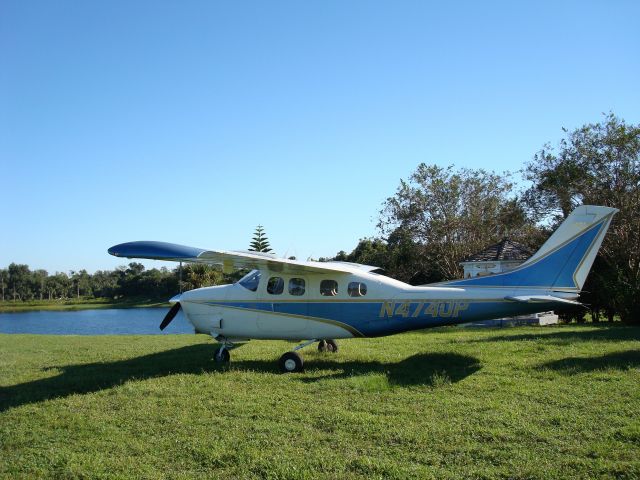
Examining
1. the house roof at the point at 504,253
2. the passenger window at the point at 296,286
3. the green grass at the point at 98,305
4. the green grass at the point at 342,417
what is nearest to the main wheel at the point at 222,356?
the green grass at the point at 342,417

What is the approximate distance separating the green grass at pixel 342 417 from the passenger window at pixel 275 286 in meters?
1.44

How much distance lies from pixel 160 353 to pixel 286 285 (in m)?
→ 4.36

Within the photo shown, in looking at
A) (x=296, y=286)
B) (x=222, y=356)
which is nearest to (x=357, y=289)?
(x=296, y=286)

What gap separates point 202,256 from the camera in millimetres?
8477

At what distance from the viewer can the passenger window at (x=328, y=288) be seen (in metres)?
9.77

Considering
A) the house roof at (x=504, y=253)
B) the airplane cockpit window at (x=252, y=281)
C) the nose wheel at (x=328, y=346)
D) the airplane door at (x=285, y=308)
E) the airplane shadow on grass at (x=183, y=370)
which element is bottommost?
the airplane shadow on grass at (x=183, y=370)

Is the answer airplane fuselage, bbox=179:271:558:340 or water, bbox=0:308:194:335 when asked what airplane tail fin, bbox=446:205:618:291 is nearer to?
airplane fuselage, bbox=179:271:558:340

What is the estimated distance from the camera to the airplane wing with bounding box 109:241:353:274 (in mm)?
8359

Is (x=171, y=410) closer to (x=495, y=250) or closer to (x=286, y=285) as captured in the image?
(x=286, y=285)

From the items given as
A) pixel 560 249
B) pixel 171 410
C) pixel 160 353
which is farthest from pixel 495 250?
pixel 171 410

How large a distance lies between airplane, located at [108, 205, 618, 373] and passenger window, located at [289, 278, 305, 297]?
2cm

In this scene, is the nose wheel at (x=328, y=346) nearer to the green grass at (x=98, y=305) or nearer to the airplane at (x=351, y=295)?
the airplane at (x=351, y=295)

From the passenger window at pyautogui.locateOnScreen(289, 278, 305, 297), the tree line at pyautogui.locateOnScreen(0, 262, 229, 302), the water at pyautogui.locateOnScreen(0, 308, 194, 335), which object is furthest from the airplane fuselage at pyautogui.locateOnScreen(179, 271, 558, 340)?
the tree line at pyautogui.locateOnScreen(0, 262, 229, 302)

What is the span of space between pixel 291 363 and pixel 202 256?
2.49 m
